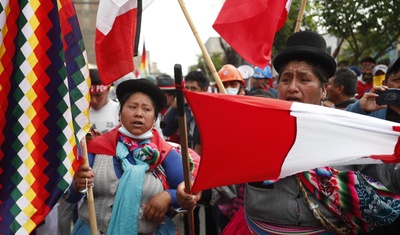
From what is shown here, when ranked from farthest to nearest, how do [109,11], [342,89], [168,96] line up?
[168,96] < [342,89] < [109,11]

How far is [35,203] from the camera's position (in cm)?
285

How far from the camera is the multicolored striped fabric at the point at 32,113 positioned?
9.29 feet

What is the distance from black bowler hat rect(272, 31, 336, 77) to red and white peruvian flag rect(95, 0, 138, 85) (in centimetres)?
113

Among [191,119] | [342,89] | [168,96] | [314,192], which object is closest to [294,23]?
[168,96]

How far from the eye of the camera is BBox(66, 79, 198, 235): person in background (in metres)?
3.37

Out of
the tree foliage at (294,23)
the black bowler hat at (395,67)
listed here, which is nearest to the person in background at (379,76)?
the black bowler hat at (395,67)

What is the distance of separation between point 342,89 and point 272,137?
330 centimetres

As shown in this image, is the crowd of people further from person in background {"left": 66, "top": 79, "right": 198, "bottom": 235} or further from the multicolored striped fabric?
the multicolored striped fabric

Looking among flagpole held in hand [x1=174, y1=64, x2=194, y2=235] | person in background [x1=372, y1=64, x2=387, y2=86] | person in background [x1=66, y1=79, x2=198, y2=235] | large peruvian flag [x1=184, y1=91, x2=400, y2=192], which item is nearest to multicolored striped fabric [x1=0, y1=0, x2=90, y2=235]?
person in background [x1=66, y1=79, x2=198, y2=235]

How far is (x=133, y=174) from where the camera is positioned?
3.42 metres

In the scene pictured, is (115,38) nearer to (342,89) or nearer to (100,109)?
(100,109)

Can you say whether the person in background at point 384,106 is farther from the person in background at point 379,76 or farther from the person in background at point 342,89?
the person in background at point 379,76

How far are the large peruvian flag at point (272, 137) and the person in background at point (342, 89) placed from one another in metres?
3.12

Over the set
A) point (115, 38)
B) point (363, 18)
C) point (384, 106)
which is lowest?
point (384, 106)
